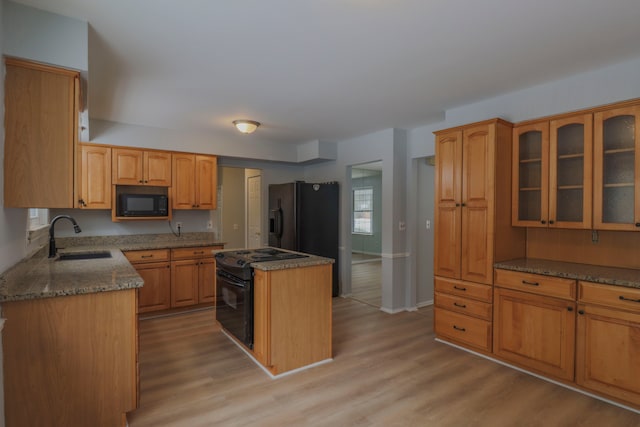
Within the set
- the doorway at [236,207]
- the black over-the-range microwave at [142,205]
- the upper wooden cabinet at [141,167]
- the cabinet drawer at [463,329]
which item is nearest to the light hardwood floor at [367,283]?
the cabinet drawer at [463,329]

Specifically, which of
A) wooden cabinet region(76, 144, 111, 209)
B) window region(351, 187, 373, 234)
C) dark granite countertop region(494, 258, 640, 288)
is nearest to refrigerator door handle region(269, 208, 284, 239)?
wooden cabinet region(76, 144, 111, 209)

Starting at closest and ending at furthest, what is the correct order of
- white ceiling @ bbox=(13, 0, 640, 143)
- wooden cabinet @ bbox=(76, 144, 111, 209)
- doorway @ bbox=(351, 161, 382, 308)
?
white ceiling @ bbox=(13, 0, 640, 143)
wooden cabinet @ bbox=(76, 144, 111, 209)
doorway @ bbox=(351, 161, 382, 308)

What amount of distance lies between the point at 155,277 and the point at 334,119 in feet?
9.76

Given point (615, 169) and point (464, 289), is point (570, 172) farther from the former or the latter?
point (464, 289)

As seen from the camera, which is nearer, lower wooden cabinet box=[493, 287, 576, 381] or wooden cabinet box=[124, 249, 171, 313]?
lower wooden cabinet box=[493, 287, 576, 381]

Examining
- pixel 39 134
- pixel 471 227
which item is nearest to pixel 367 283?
pixel 471 227

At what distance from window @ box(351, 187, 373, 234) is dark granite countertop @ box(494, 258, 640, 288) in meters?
6.80

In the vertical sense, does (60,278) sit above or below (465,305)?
above

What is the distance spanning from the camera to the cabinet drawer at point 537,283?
2525 mm

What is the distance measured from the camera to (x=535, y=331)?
270 centimetres

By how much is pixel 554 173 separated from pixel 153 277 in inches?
175

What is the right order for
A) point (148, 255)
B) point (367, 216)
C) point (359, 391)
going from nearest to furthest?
1. point (359, 391)
2. point (148, 255)
3. point (367, 216)

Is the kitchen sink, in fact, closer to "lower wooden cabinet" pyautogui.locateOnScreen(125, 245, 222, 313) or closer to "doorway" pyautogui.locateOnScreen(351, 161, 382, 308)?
"lower wooden cabinet" pyautogui.locateOnScreen(125, 245, 222, 313)

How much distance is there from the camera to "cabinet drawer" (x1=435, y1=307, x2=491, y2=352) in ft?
10.0
